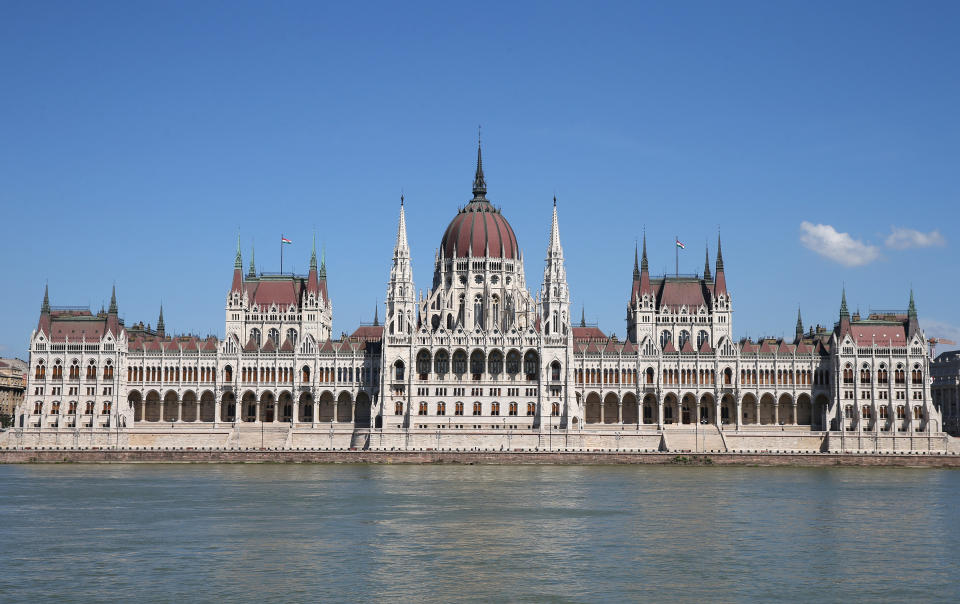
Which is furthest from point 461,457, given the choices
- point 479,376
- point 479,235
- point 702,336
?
point 702,336

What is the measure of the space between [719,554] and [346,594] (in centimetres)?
2008

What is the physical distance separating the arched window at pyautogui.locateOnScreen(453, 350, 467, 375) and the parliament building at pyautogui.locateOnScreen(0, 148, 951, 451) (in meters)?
0.16

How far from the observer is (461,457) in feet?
401

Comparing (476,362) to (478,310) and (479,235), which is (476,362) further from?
(479,235)

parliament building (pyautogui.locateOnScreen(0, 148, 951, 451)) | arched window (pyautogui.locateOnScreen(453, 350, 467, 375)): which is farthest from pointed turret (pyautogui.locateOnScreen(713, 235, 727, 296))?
arched window (pyautogui.locateOnScreen(453, 350, 467, 375))

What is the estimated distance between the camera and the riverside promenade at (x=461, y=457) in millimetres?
120625

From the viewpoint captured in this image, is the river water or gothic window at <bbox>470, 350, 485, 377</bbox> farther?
gothic window at <bbox>470, 350, 485, 377</bbox>

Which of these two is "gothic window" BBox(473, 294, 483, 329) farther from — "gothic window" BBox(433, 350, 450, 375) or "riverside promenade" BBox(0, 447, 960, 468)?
"riverside promenade" BBox(0, 447, 960, 468)

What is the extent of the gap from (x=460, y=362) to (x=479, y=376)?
289 cm

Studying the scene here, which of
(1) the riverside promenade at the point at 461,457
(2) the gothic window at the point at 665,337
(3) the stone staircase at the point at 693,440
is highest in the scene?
(2) the gothic window at the point at 665,337

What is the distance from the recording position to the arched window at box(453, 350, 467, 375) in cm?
13750

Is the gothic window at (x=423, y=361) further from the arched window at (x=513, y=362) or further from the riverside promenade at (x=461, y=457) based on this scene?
the riverside promenade at (x=461, y=457)

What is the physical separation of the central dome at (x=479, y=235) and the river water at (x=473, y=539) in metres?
52.1

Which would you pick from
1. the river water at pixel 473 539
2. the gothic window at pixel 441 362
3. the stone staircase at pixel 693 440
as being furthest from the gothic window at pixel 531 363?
the river water at pixel 473 539
